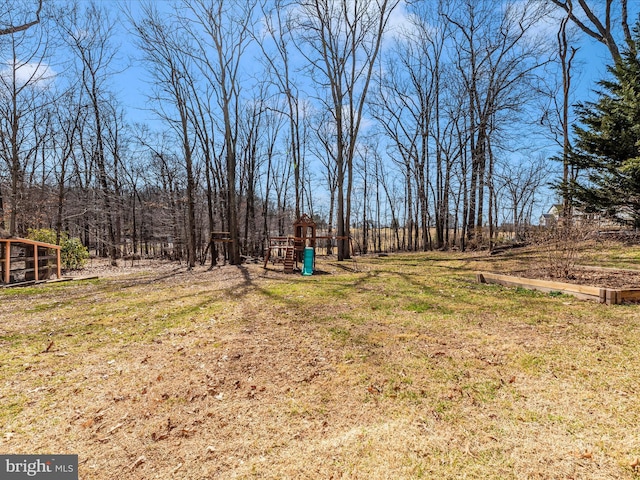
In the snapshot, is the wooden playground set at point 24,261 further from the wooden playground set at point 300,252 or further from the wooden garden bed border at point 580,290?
the wooden garden bed border at point 580,290

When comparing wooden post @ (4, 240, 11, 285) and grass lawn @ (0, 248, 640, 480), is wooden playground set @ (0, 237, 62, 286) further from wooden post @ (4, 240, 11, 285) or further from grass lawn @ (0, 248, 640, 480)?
grass lawn @ (0, 248, 640, 480)

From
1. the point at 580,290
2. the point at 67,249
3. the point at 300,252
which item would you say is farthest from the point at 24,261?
the point at 580,290

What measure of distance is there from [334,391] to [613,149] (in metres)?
11.7

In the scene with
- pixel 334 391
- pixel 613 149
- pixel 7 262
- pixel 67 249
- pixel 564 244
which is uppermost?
pixel 613 149

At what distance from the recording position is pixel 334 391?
9.49 feet

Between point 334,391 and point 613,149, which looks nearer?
point 334,391

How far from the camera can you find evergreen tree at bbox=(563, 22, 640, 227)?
8867 mm

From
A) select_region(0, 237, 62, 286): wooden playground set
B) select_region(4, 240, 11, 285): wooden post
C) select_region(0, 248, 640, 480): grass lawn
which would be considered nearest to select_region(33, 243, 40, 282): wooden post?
select_region(0, 237, 62, 286): wooden playground set

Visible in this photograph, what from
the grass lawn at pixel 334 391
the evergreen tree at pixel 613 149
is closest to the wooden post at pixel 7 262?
the grass lawn at pixel 334 391

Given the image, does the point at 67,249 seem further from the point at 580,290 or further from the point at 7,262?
the point at 580,290

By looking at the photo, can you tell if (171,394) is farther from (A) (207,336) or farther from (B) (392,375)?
(B) (392,375)

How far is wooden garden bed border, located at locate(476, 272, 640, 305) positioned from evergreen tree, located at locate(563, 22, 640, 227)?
436cm

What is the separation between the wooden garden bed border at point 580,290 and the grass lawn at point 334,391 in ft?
0.71

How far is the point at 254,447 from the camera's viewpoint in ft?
7.24
